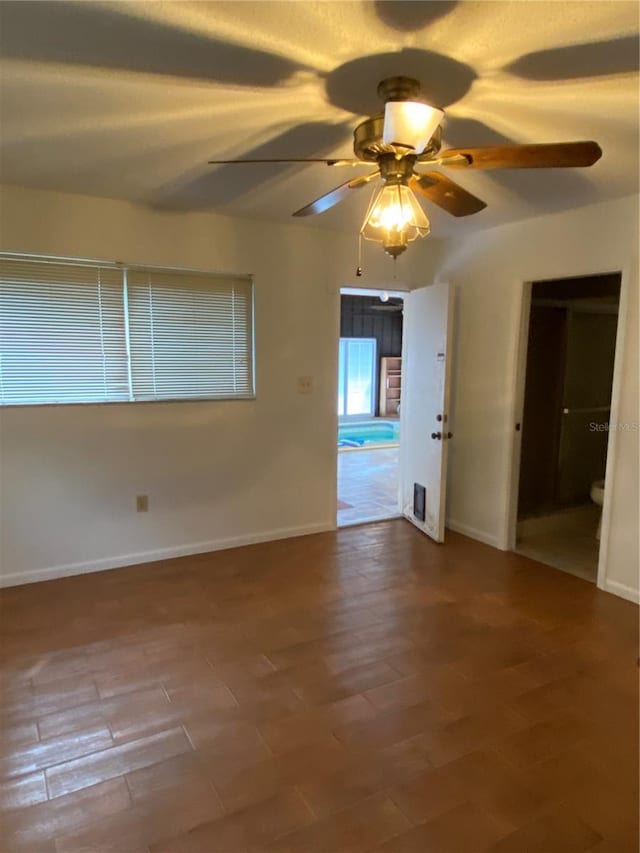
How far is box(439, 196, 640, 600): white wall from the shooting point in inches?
119

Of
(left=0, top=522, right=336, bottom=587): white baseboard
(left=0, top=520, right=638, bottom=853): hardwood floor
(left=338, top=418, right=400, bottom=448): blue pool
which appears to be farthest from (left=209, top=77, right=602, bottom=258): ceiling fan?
(left=338, top=418, right=400, bottom=448): blue pool

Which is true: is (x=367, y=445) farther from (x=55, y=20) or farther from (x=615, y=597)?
(x=55, y=20)

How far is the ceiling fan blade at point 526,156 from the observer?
59.6 inches

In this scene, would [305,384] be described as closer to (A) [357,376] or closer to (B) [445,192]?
(B) [445,192]

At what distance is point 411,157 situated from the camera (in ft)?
5.74

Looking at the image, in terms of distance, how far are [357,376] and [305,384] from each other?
286 inches

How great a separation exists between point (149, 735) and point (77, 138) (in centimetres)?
249

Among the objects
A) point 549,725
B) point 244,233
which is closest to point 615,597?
point 549,725

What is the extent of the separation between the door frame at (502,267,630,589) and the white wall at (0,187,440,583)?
1059mm

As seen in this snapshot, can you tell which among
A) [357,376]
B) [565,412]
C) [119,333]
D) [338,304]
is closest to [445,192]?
[338,304]

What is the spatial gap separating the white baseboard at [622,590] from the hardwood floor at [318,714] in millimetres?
88

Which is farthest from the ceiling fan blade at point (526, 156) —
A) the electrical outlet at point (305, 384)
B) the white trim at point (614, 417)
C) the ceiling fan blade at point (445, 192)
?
the electrical outlet at point (305, 384)

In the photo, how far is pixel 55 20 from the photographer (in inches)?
56.8

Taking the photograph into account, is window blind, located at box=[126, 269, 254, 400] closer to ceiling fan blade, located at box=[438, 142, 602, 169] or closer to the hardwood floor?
the hardwood floor
